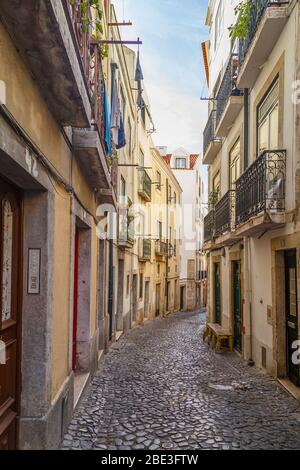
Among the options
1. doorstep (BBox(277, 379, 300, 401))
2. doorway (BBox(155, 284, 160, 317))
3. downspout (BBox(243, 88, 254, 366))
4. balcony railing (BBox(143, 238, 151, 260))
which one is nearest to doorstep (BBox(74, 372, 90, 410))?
doorstep (BBox(277, 379, 300, 401))

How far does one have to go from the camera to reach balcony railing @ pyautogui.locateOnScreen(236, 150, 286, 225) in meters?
6.81

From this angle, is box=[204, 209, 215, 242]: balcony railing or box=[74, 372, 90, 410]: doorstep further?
box=[204, 209, 215, 242]: balcony railing

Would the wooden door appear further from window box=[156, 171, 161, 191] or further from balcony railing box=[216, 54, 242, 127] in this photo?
window box=[156, 171, 161, 191]

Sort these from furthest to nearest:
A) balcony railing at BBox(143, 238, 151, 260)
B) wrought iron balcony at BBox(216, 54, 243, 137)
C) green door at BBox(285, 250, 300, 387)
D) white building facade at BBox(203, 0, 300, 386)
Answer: balcony railing at BBox(143, 238, 151, 260), wrought iron balcony at BBox(216, 54, 243, 137), green door at BBox(285, 250, 300, 387), white building facade at BBox(203, 0, 300, 386)

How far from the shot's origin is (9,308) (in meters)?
3.65

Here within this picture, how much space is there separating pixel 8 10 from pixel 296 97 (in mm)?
4745

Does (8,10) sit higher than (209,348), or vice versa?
(8,10)

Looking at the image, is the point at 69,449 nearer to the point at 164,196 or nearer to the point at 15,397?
the point at 15,397

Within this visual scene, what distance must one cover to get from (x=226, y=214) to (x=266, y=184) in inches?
143

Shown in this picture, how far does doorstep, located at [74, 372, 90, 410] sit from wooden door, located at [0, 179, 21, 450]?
208cm
